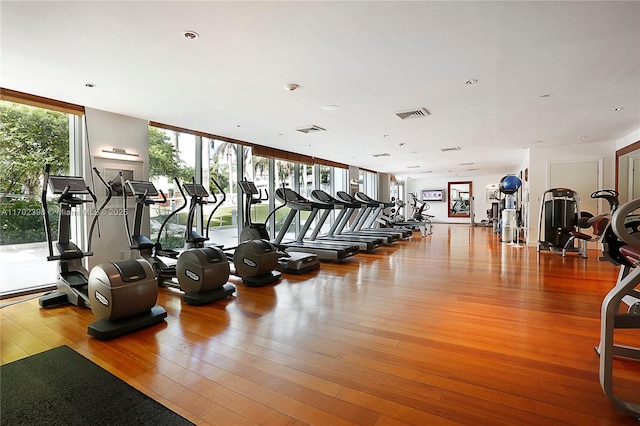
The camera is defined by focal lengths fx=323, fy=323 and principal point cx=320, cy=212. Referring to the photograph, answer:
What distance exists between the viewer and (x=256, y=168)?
7965mm

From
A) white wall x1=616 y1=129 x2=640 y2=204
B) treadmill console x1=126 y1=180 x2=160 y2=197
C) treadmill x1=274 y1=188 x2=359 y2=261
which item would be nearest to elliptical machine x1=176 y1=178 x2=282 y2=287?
treadmill console x1=126 y1=180 x2=160 y2=197

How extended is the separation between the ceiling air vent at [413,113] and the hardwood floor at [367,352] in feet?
8.51

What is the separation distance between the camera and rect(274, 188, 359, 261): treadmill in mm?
5473

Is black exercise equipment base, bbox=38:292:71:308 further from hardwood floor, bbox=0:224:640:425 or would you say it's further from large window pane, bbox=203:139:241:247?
large window pane, bbox=203:139:241:247

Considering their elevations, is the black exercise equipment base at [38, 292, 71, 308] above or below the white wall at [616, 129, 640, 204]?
below

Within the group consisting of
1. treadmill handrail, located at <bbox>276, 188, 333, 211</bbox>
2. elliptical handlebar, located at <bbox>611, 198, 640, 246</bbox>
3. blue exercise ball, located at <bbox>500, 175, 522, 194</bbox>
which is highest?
blue exercise ball, located at <bbox>500, 175, 522, 194</bbox>

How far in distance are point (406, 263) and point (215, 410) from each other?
4.81 metres

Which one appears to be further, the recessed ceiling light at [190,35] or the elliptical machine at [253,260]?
the elliptical machine at [253,260]

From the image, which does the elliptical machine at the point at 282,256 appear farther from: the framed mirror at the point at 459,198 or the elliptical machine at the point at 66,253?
the framed mirror at the point at 459,198

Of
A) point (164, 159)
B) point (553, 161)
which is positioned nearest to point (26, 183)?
point (164, 159)

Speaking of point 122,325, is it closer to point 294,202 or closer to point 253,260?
point 253,260

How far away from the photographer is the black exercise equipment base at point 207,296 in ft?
11.8

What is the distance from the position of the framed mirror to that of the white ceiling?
38.0ft

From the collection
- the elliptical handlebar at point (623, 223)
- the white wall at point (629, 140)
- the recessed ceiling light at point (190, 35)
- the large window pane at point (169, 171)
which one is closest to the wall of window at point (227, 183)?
the large window pane at point (169, 171)
